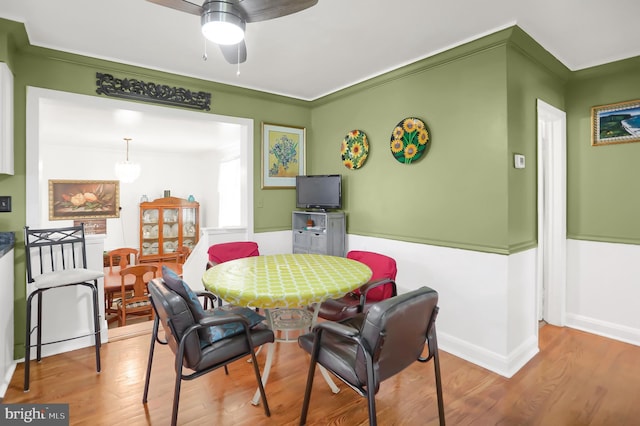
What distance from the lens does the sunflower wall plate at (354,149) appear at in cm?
363

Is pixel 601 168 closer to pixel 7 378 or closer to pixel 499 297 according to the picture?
pixel 499 297

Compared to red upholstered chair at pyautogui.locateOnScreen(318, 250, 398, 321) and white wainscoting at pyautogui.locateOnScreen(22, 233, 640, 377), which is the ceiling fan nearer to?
red upholstered chair at pyautogui.locateOnScreen(318, 250, 398, 321)

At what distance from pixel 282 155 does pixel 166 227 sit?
4.13 meters

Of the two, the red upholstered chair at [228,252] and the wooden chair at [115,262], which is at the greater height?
the red upholstered chair at [228,252]

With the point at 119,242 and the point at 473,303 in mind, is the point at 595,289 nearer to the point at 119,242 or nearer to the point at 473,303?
the point at 473,303

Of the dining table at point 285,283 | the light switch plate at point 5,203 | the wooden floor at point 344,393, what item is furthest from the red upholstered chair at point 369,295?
the light switch plate at point 5,203

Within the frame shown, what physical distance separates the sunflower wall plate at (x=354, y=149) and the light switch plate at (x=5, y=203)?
302 cm

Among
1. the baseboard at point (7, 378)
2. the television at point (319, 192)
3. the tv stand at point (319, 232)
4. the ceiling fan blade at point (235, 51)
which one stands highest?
the ceiling fan blade at point (235, 51)

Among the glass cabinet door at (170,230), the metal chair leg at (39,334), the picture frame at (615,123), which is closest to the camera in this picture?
the metal chair leg at (39,334)

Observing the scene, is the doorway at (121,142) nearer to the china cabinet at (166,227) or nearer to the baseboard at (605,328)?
the china cabinet at (166,227)

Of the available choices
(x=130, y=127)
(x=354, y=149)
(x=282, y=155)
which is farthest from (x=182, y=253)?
(x=354, y=149)

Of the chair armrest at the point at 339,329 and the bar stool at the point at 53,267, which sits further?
the bar stool at the point at 53,267

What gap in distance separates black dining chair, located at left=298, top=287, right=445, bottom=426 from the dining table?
0.25 metres

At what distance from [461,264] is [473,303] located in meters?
0.32
